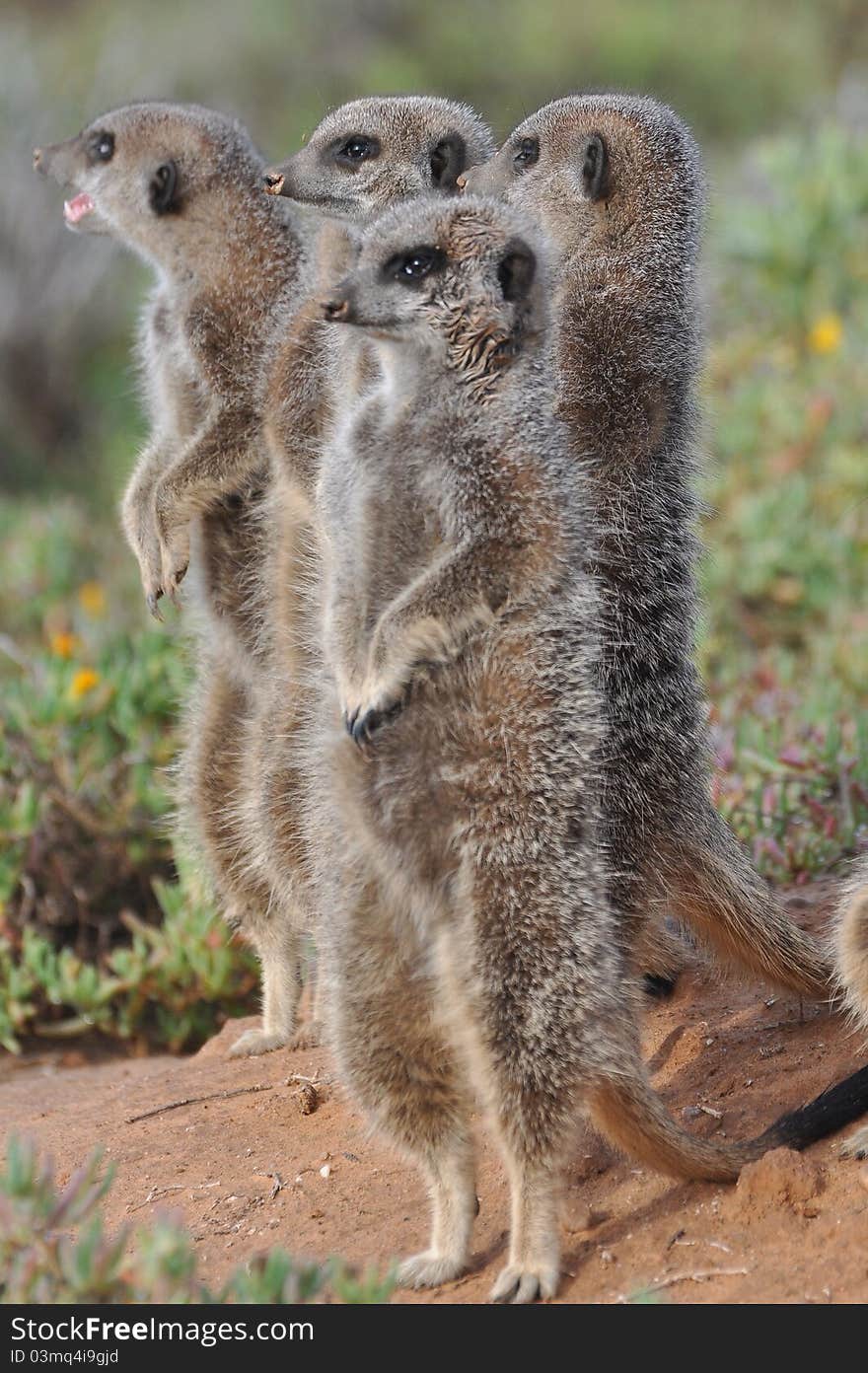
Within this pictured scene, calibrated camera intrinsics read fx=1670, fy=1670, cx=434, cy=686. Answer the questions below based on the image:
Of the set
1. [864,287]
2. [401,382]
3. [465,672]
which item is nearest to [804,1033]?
[465,672]

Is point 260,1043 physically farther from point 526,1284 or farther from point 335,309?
point 335,309

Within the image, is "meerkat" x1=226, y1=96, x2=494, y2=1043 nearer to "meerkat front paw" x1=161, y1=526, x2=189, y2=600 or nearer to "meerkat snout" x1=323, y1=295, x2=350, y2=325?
"meerkat front paw" x1=161, y1=526, x2=189, y2=600

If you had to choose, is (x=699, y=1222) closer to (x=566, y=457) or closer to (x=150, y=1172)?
(x=150, y=1172)

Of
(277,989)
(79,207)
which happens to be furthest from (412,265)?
(277,989)

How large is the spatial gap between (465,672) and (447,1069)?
2.23ft

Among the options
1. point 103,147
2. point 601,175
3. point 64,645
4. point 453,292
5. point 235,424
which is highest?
point 103,147

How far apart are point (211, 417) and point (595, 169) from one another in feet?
3.26

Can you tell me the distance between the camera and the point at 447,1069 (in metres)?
2.85

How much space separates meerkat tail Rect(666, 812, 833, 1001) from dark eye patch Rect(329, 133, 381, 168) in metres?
1.63

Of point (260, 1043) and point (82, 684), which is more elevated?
point (82, 684)

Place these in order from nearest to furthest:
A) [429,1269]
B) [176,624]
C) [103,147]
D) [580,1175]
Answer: [429,1269], [580,1175], [103,147], [176,624]

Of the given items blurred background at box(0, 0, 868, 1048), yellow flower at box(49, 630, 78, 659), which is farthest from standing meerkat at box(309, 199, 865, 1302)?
yellow flower at box(49, 630, 78, 659)

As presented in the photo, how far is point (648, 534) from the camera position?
11.1ft

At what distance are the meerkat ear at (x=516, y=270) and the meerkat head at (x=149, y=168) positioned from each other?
3.92 feet
